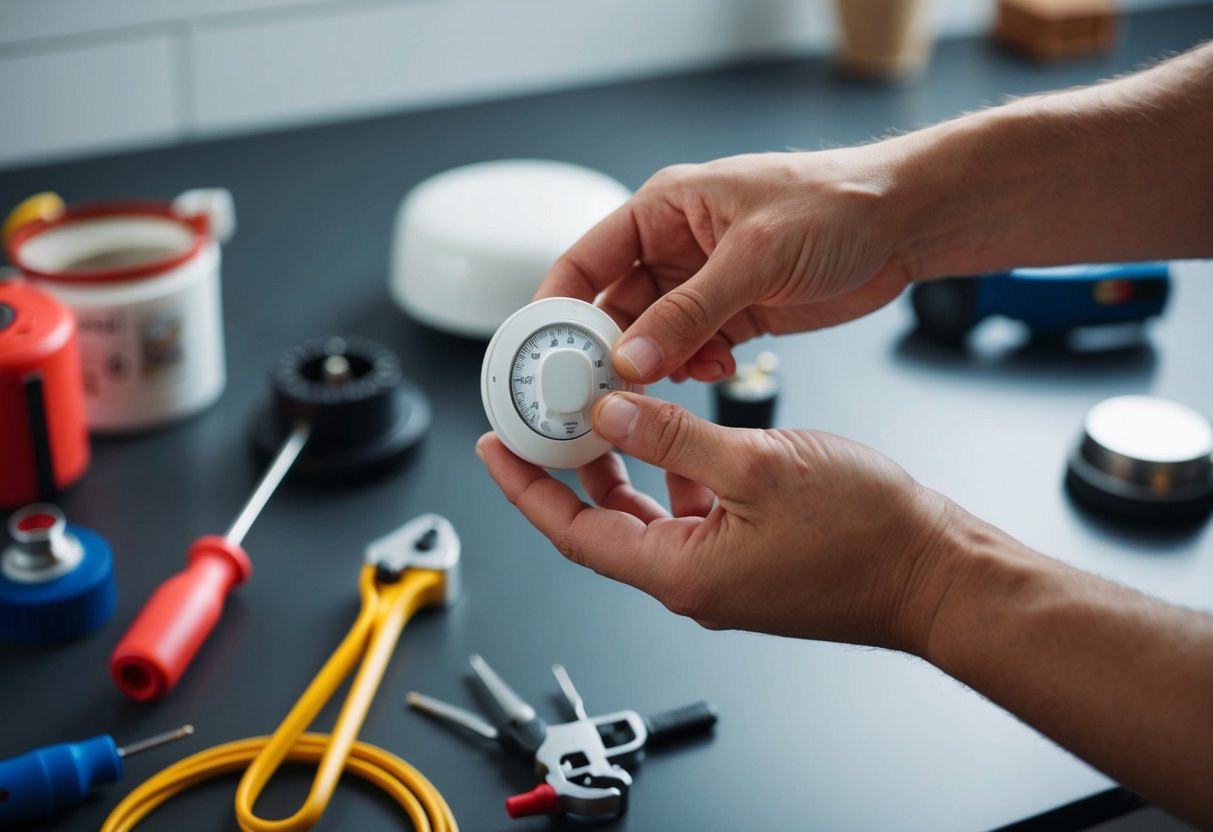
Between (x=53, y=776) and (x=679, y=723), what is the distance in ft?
1.42

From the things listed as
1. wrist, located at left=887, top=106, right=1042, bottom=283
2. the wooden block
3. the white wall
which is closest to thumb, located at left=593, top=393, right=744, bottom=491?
wrist, located at left=887, top=106, right=1042, bottom=283

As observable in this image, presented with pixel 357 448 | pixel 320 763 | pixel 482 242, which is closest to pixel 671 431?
pixel 320 763

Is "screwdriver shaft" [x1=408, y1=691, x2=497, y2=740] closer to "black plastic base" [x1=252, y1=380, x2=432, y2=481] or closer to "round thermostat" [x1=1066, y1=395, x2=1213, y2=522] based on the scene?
"black plastic base" [x1=252, y1=380, x2=432, y2=481]

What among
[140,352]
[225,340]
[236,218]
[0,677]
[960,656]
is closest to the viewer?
[960,656]

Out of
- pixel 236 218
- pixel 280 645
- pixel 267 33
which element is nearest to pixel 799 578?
pixel 280 645

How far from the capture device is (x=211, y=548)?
41.4 inches

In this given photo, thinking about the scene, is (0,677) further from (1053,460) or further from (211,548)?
(1053,460)

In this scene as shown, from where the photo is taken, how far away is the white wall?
1.71 m

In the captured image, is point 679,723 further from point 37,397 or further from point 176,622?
point 37,397

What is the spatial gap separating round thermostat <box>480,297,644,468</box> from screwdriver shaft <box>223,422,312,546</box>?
31 centimetres

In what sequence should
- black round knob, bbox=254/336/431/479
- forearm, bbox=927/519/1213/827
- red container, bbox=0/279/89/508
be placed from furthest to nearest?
black round knob, bbox=254/336/431/479
red container, bbox=0/279/89/508
forearm, bbox=927/519/1213/827

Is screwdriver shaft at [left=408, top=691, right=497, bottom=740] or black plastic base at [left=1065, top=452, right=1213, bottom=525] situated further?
black plastic base at [left=1065, top=452, right=1213, bottom=525]

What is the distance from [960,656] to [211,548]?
0.61 meters

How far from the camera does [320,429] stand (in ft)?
3.92
